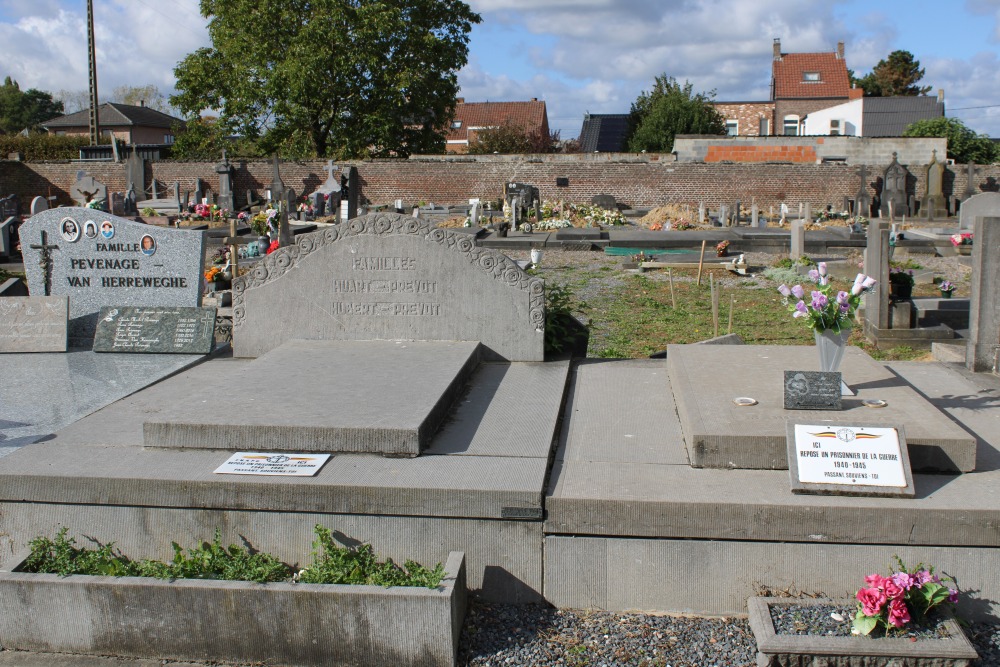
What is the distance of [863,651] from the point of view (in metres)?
3.24

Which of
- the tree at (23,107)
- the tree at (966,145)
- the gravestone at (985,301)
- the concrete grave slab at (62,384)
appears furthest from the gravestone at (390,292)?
the tree at (23,107)

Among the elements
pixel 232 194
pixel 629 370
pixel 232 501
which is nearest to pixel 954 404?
pixel 629 370

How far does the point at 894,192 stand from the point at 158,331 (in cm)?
2670

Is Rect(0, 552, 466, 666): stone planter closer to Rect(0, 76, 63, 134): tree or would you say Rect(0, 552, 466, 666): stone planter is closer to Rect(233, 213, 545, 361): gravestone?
Rect(233, 213, 545, 361): gravestone

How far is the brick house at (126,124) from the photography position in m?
58.5

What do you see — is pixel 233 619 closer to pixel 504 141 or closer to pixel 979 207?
pixel 979 207

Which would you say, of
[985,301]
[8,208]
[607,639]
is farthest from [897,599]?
[8,208]

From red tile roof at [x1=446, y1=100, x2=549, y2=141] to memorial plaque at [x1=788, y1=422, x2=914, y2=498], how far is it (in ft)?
197

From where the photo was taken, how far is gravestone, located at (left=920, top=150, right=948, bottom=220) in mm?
27859

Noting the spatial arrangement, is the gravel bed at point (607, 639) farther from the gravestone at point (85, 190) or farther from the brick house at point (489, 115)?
the brick house at point (489, 115)

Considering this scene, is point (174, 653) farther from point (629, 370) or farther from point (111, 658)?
point (629, 370)

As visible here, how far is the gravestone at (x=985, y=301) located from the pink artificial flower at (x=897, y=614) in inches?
145

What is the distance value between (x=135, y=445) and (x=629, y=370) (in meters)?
3.27

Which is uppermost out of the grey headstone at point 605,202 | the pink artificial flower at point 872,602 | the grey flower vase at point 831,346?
the grey headstone at point 605,202
